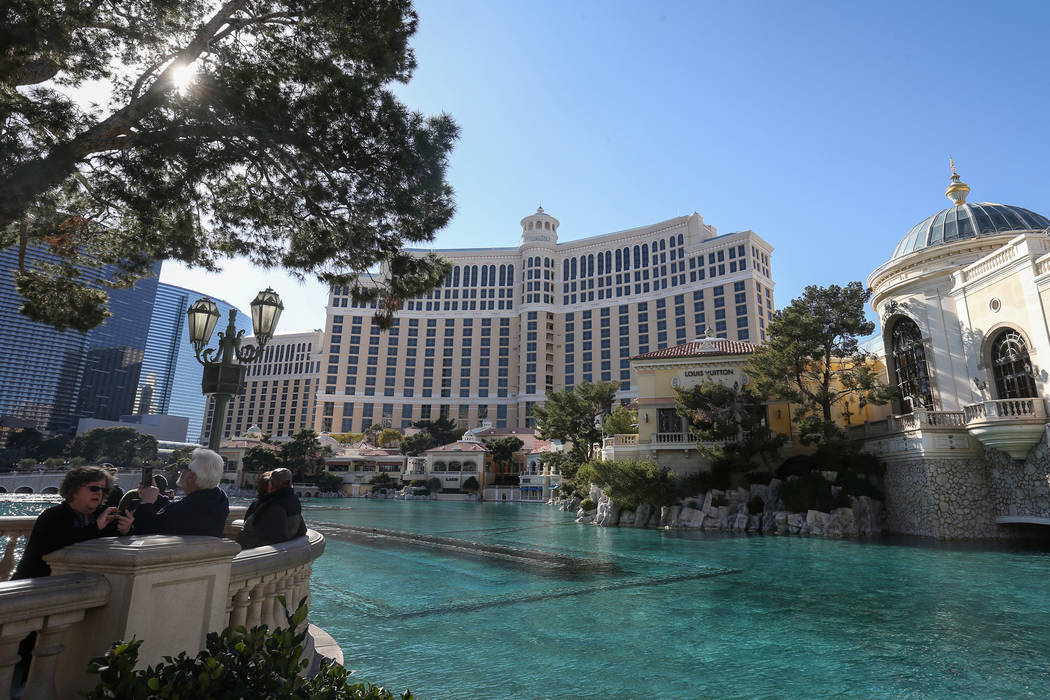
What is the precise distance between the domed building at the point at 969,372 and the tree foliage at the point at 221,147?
19.0 meters

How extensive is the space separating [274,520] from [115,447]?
86.4 metres

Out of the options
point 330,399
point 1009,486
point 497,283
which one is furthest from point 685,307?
point 1009,486

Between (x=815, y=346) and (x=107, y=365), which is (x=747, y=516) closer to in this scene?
(x=815, y=346)

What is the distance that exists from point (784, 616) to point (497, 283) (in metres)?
98.2

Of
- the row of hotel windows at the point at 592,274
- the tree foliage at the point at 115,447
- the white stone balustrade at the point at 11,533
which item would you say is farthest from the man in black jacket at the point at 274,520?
the row of hotel windows at the point at 592,274

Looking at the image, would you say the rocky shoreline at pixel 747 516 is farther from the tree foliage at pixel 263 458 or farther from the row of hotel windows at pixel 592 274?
the row of hotel windows at pixel 592 274

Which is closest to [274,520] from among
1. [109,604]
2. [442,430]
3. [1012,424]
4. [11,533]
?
[109,604]

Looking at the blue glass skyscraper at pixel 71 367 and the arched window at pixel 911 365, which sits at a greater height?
the blue glass skyscraper at pixel 71 367

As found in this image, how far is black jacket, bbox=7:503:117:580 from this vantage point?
3157 millimetres

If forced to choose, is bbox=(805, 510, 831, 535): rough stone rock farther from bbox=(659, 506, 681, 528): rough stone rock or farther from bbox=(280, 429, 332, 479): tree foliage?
bbox=(280, 429, 332, 479): tree foliage

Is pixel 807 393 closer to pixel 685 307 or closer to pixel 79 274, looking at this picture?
pixel 79 274

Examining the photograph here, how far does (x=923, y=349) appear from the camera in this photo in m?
20.7

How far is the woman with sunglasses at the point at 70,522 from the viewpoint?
3168mm

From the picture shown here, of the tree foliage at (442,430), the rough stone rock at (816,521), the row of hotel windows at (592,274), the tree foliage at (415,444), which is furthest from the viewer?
the tree foliage at (442,430)
